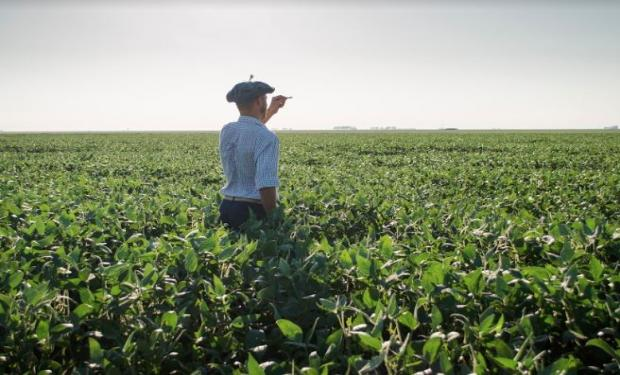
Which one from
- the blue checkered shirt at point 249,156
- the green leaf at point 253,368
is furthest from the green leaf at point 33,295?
the blue checkered shirt at point 249,156

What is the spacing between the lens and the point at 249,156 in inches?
147

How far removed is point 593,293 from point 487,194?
20.2ft

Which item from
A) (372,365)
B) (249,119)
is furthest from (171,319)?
(249,119)

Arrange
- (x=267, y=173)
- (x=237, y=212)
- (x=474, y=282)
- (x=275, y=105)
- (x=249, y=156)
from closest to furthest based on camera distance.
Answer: (x=474, y=282)
(x=267, y=173)
(x=249, y=156)
(x=237, y=212)
(x=275, y=105)

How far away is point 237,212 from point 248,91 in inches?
43.7

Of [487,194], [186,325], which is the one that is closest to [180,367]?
[186,325]

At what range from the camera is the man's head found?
379cm

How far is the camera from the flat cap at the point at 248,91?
3787 mm

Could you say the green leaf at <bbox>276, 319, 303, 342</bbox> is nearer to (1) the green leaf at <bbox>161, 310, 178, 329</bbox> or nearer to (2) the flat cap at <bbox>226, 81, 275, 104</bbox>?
(1) the green leaf at <bbox>161, 310, 178, 329</bbox>

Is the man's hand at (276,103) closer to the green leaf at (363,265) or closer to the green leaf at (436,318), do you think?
the green leaf at (363,265)

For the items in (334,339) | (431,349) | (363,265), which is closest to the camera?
(431,349)

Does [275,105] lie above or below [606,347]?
above

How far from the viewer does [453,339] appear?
5.38 feet

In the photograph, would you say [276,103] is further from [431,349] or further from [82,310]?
[431,349]
